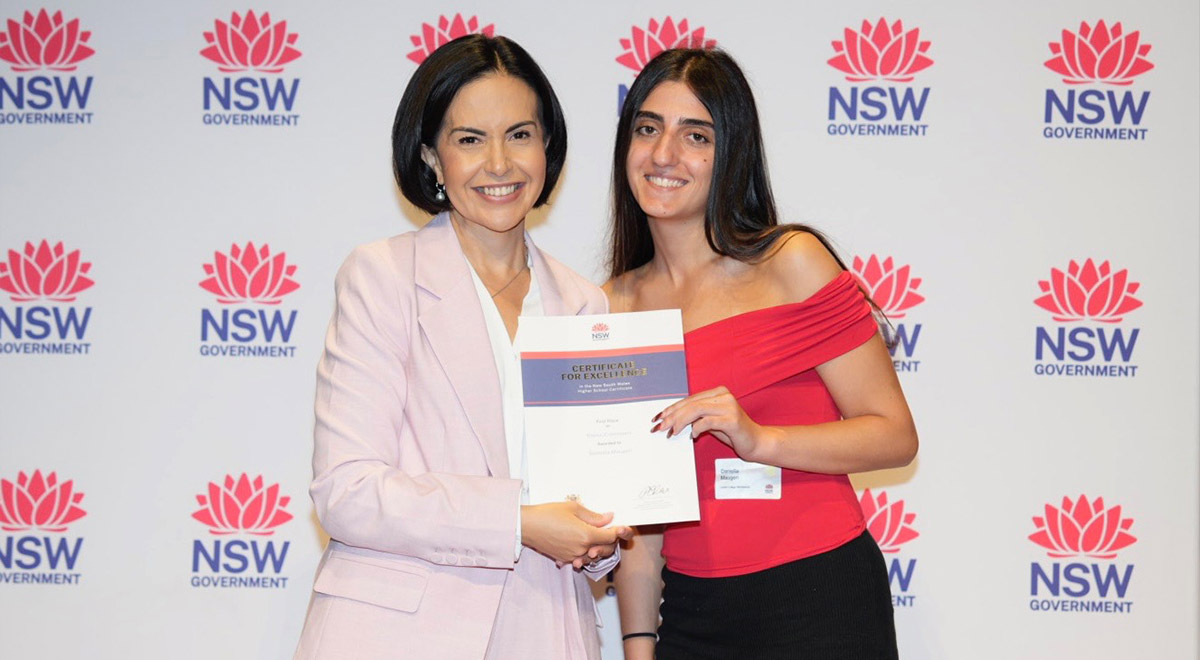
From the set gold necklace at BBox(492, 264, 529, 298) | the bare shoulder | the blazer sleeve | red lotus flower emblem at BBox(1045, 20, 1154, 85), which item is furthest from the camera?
red lotus flower emblem at BBox(1045, 20, 1154, 85)

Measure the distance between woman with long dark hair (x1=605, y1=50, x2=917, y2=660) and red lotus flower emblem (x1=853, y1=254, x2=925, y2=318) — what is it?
3.42 feet

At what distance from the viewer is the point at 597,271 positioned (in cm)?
A: 329

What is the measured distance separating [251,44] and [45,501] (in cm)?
163

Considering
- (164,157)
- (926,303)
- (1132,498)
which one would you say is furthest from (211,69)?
(1132,498)

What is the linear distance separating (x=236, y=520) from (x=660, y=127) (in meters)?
1.98

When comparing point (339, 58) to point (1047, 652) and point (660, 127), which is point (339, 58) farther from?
point (1047, 652)

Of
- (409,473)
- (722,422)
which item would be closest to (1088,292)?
(722,422)

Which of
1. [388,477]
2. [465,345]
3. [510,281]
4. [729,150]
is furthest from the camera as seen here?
[729,150]

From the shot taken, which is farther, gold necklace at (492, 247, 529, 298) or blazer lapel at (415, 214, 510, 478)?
gold necklace at (492, 247, 529, 298)

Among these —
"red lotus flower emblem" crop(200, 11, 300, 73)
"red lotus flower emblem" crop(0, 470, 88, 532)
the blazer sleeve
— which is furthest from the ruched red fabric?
"red lotus flower emblem" crop(0, 470, 88, 532)

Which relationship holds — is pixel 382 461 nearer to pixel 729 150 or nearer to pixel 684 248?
pixel 684 248

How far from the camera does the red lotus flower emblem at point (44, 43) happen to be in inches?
132

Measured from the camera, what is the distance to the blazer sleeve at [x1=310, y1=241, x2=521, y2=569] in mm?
1736

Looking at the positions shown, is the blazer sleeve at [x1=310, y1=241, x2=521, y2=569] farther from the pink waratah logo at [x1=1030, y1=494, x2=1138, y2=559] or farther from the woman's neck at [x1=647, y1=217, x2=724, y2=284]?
the pink waratah logo at [x1=1030, y1=494, x2=1138, y2=559]
